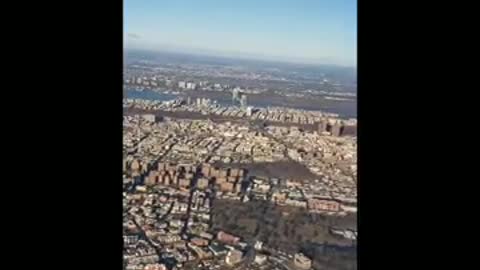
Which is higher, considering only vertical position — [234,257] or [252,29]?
[252,29]

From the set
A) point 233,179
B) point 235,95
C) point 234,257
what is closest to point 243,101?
point 235,95

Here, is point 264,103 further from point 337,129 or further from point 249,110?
point 337,129

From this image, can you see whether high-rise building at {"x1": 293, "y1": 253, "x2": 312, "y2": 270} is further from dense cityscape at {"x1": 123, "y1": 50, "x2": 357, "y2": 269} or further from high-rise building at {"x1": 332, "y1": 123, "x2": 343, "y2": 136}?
high-rise building at {"x1": 332, "y1": 123, "x2": 343, "y2": 136}

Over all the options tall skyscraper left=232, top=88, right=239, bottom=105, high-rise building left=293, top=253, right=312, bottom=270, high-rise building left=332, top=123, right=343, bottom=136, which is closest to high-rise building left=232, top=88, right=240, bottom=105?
tall skyscraper left=232, top=88, right=239, bottom=105

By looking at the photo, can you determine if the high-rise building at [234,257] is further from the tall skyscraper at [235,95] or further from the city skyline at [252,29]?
the city skyline at [252,29]
